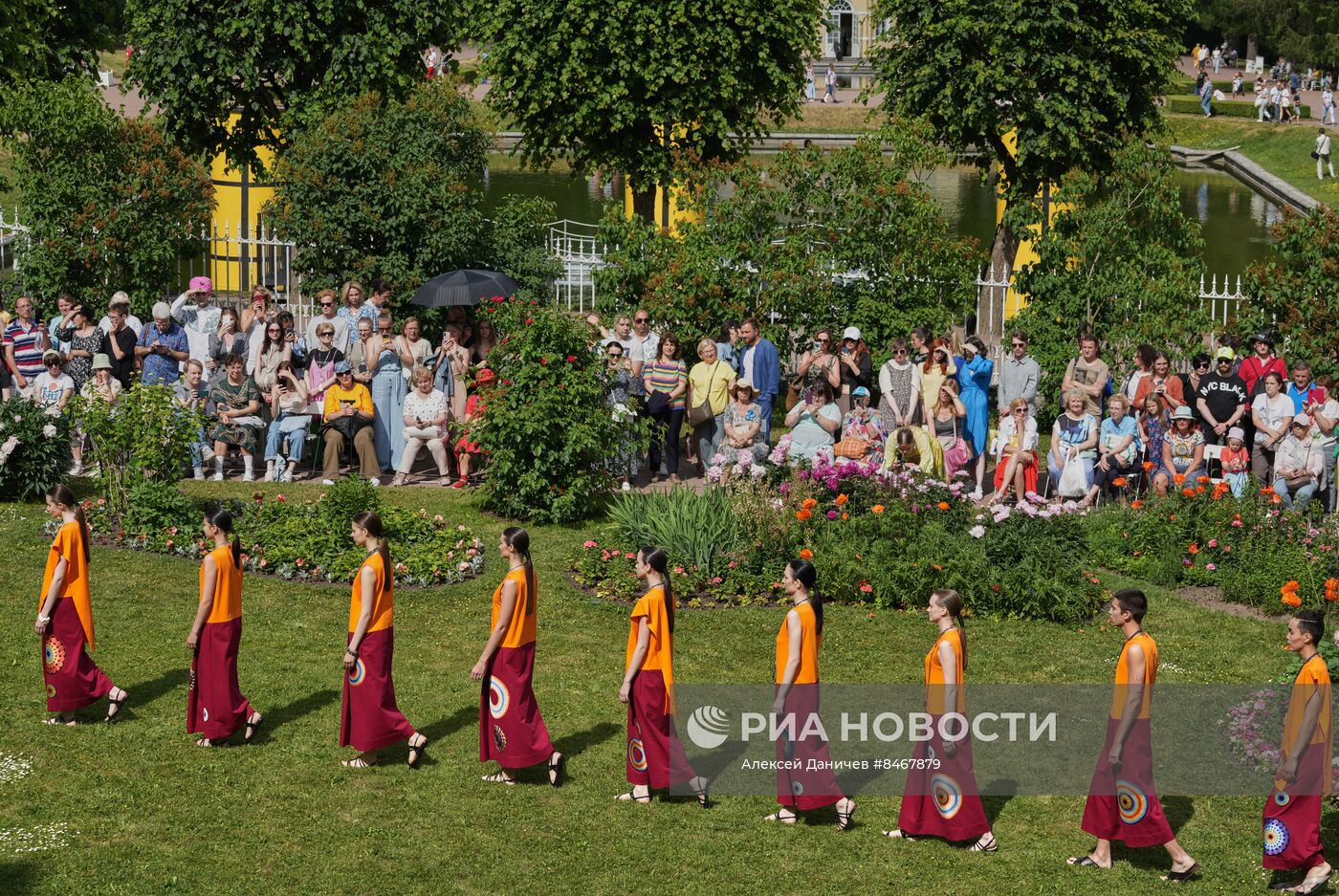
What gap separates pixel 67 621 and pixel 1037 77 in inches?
680

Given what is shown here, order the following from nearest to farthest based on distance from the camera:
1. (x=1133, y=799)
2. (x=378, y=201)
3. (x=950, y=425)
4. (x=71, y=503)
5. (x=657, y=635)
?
(x=1133, y=799)
(x=657, y=635)
(x=71, y=503)
(x=950, y=425)
(x=378, y=201)

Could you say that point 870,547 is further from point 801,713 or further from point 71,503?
Answer: point 71,503

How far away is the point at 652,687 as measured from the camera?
29.5 ft

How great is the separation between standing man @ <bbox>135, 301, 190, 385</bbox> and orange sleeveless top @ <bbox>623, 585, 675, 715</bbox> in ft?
29.9

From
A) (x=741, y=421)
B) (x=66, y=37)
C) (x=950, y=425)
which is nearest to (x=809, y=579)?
(x=741, y=421)

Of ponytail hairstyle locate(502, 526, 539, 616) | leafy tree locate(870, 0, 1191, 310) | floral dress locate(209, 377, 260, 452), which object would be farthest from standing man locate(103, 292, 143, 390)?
leafy tree locate(870, 0, 1191, 310)

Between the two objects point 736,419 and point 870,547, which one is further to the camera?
point 736,419

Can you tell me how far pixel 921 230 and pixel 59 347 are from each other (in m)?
9.42

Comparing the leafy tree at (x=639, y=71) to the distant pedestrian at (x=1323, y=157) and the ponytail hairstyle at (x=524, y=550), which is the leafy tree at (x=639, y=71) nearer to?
the ponytail hairstyle at (x=524, y=550)

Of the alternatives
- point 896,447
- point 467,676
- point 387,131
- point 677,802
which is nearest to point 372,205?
point 387,131

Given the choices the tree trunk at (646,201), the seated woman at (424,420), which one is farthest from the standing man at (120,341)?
the tree trunk at (646,201)

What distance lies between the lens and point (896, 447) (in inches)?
571

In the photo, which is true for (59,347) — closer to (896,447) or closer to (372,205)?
(372,205)

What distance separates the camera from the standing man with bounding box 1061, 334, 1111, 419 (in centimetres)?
1599
